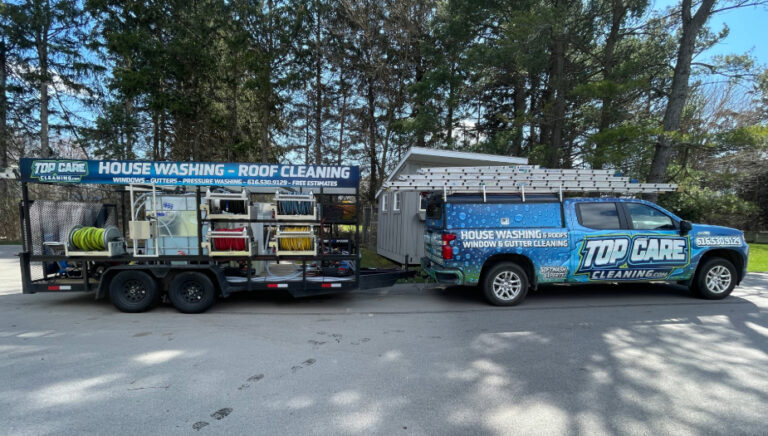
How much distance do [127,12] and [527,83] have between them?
19.8m

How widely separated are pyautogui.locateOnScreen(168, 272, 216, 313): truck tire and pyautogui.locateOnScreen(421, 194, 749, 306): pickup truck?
12.9 ft

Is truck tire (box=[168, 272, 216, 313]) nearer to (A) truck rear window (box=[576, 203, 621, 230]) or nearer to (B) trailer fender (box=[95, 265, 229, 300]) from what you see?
(B) trailer fender (box=[95, 265, 229, 300])

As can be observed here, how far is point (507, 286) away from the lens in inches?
→ 237

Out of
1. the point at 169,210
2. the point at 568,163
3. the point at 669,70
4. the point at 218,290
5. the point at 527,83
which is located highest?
the point at 527,83

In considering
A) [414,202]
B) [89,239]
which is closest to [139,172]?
[89,239]

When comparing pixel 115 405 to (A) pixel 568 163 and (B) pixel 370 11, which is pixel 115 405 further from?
(B) pixel 370 11

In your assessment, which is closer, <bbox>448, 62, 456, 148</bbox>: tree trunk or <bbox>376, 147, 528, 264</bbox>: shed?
<bbox>376, 147, 528, 264</bbox>: shed

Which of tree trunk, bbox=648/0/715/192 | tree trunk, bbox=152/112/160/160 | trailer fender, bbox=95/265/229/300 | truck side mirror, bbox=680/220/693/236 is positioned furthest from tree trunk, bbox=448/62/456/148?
tree trunk, bbox=152/112/160/160

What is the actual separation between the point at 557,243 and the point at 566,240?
0.55 ft

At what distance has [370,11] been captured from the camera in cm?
1852

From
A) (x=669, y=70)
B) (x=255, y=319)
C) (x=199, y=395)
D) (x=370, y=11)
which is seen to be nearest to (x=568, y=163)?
(x=669, y=70)

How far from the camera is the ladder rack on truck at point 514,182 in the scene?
19.2 feet

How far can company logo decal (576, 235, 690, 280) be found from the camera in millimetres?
5977

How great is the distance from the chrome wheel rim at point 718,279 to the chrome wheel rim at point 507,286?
3.70 m
